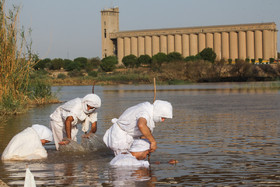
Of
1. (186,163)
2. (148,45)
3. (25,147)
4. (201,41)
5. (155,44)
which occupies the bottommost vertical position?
(186,163)

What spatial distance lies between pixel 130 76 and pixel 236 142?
52.9 metres

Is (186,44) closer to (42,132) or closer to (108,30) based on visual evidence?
(108,30)

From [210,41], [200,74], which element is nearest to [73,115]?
[200,74]

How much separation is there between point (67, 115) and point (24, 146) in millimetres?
1019

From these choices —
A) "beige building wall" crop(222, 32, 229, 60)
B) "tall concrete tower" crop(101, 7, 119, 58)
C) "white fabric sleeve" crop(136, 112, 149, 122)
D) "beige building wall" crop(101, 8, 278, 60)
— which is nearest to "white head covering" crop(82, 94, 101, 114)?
"white fabric sleeve" crop(136, 112, 149, 122)

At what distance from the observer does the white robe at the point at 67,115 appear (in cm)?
950

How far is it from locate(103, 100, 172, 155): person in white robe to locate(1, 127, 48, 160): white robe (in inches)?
49.4

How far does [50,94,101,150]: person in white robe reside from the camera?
30.8ft

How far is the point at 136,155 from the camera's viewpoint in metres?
8.43

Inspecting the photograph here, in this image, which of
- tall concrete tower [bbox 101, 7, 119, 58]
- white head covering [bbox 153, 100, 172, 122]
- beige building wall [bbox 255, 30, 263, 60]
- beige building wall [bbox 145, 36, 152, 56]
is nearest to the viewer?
white head covering [bbox 153, 100, 172, 122]

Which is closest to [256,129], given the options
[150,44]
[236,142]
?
[236,142]

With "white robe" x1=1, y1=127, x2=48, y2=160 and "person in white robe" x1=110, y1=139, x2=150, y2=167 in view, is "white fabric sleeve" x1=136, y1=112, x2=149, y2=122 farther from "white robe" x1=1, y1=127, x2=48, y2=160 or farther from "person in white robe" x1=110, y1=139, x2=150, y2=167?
"white robe" x1=1, y1=127, x2=48, y2=160

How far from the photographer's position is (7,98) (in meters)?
17.5

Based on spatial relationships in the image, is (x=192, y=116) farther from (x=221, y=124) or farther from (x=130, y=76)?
(x=130, y=76)
